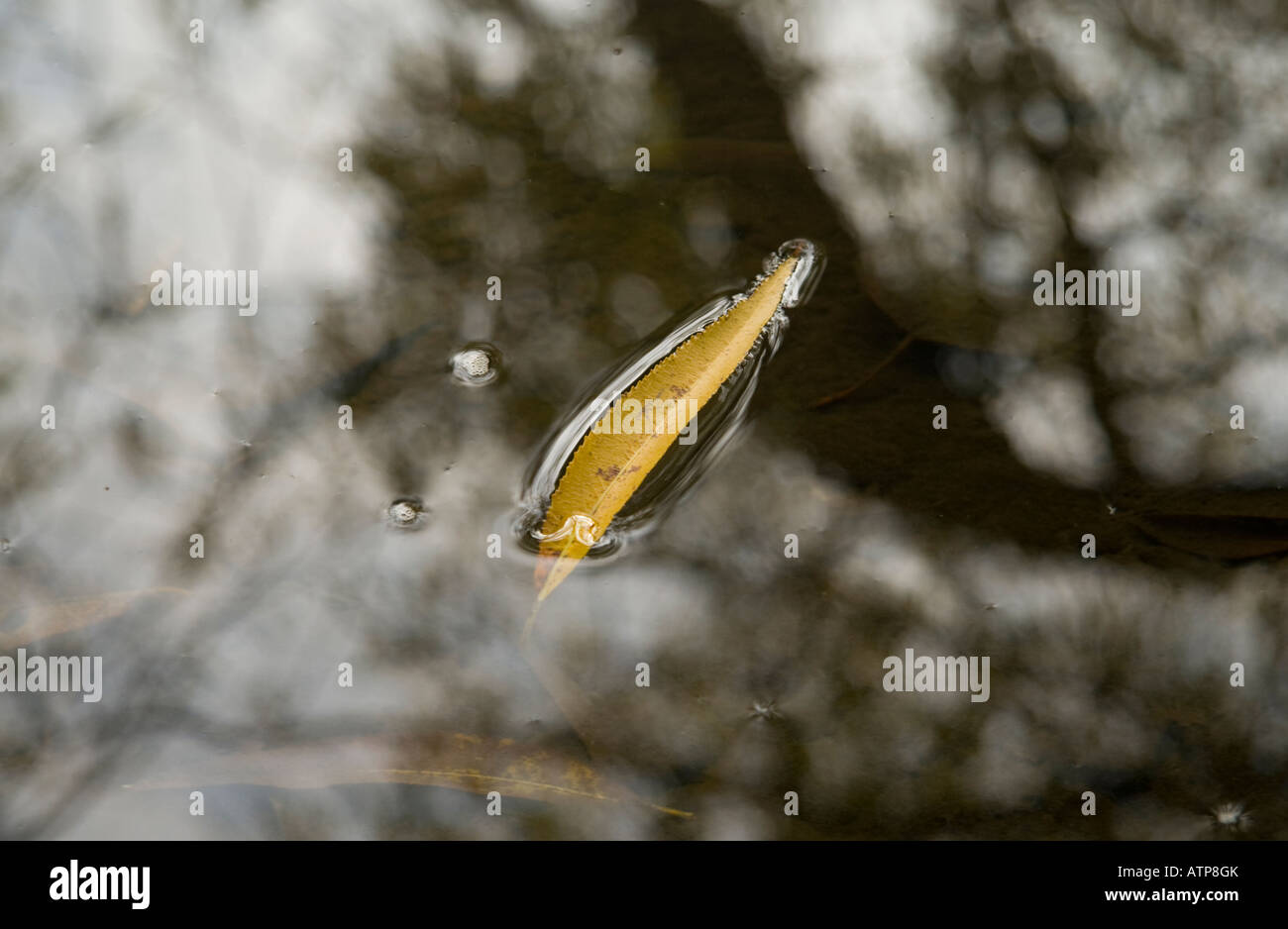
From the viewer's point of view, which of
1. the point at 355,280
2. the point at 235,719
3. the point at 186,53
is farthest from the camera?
the point at 186,53

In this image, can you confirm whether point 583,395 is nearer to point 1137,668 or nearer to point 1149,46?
point 1137,668

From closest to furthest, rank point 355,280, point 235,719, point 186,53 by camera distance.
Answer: point 235,719 < point 355,280 < point 186,53

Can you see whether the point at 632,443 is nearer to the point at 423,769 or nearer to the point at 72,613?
the point at 423,769

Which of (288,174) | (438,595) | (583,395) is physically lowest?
(438,595)

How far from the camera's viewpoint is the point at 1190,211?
2447 mm

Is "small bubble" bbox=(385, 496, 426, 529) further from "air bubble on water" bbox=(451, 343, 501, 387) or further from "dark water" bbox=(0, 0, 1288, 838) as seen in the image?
"air bubble on water" bbox=(451, 343, 501, 387)

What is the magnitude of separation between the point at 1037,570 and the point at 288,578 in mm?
1880

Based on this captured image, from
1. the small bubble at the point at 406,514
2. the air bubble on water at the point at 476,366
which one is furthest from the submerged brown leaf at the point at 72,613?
the air bubble on water at the point at 476,366

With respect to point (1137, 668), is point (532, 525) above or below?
above

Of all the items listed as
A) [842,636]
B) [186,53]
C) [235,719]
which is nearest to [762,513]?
[842,636]

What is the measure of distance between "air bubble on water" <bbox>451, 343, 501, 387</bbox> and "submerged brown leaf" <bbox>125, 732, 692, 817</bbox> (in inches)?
34.5

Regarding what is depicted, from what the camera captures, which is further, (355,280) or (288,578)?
(355,280)

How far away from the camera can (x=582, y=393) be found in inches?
87.6

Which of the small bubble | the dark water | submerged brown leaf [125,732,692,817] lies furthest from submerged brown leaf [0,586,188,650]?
the small bubble
